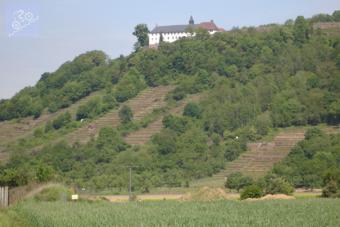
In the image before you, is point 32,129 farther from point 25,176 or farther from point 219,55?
point 25,176

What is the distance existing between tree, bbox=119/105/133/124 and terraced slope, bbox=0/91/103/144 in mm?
12643

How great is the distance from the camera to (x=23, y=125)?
149375 millimetres

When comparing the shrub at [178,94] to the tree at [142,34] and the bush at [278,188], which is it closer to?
the tree at [142,34]

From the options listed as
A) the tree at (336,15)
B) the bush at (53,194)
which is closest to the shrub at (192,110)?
the tree at (336,15)

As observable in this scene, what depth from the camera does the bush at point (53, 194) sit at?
2160 inches

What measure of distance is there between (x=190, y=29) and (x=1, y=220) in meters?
158

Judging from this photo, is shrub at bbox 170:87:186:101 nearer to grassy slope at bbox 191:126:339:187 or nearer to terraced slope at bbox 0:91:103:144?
terraced slope at bbox 0:91:103:144

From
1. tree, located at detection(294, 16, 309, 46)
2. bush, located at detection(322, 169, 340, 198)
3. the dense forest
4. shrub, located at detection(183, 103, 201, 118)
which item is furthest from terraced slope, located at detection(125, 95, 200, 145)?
bush, located at detection(322, 169, 340, 198)

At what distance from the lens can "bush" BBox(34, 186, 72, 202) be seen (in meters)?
54.9

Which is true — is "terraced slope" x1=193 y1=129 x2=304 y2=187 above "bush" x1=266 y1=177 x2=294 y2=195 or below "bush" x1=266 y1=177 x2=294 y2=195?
below

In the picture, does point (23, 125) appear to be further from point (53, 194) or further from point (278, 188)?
point (53, 194)

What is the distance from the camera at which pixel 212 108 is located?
135 m

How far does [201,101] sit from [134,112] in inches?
460

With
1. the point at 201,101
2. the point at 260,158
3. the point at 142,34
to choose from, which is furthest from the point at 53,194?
the point at 142,34
